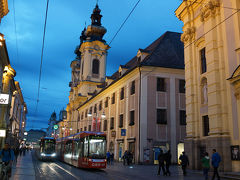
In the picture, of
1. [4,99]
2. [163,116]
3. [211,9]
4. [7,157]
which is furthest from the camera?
[163,116]

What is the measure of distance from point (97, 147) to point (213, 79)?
33.0ft

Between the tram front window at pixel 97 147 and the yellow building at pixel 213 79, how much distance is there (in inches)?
263

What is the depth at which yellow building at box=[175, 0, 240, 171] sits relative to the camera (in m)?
16.9

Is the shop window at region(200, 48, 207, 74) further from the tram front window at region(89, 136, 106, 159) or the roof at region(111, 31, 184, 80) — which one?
the roof at region(111, 31, 184, 80)

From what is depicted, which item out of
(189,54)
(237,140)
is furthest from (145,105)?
(237,140)

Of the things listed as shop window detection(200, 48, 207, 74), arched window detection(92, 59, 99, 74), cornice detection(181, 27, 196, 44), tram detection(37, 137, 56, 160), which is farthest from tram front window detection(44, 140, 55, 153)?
arched window detection(92, 59, 99, 74)

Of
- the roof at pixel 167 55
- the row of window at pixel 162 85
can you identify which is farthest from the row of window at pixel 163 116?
the roof at pixel 167 55

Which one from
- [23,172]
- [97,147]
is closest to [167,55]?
[97,147]

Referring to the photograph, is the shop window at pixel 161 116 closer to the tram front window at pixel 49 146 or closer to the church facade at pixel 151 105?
the church facade at pixel 151 105

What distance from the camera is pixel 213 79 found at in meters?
18.5

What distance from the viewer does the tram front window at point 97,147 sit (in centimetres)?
2025

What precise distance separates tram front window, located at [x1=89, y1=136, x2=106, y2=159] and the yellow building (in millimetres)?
6669

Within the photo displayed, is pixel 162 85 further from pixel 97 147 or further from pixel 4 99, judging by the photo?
pixel 4 99

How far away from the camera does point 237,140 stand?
16359 mm
